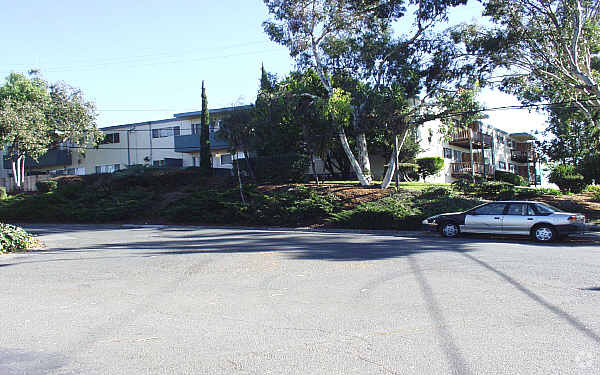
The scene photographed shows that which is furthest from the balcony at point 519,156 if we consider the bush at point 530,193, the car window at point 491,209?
the car window at point 491,209

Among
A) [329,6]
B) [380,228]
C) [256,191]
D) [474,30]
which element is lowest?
[380,228]

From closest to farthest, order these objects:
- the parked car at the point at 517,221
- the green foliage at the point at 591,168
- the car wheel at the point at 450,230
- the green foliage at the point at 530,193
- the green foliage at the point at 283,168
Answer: the parked car at the point at 517,221 < the car wheel at the point at 450,230 < the green foliage at the point at 530,193 < the green foliage at the point at 591,168 < the green foliage at the point at 283,168

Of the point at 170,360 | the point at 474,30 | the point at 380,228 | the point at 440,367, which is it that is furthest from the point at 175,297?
the point at 474,30

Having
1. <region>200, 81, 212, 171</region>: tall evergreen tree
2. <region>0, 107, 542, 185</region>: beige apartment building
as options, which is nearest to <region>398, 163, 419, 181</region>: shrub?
<region>0, 107, 542, 185</region>: beige apartment building

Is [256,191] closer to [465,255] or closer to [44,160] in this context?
[465,255]

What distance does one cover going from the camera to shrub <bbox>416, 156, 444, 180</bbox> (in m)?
35.3

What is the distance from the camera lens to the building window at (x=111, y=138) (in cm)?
4469

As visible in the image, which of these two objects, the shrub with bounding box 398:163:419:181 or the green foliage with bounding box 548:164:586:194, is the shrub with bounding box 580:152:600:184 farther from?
the shrub with bounding box 398:163:419:181

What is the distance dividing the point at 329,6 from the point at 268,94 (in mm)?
5321

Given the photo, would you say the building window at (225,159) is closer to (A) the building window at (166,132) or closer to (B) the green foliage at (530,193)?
(A) the building window at (166,132)

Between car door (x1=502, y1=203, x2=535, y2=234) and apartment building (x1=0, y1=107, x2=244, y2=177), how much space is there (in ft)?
85.4

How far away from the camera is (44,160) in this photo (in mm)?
46438

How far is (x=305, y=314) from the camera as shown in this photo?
6461 mm

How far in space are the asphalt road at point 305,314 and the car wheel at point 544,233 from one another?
3.16 m
